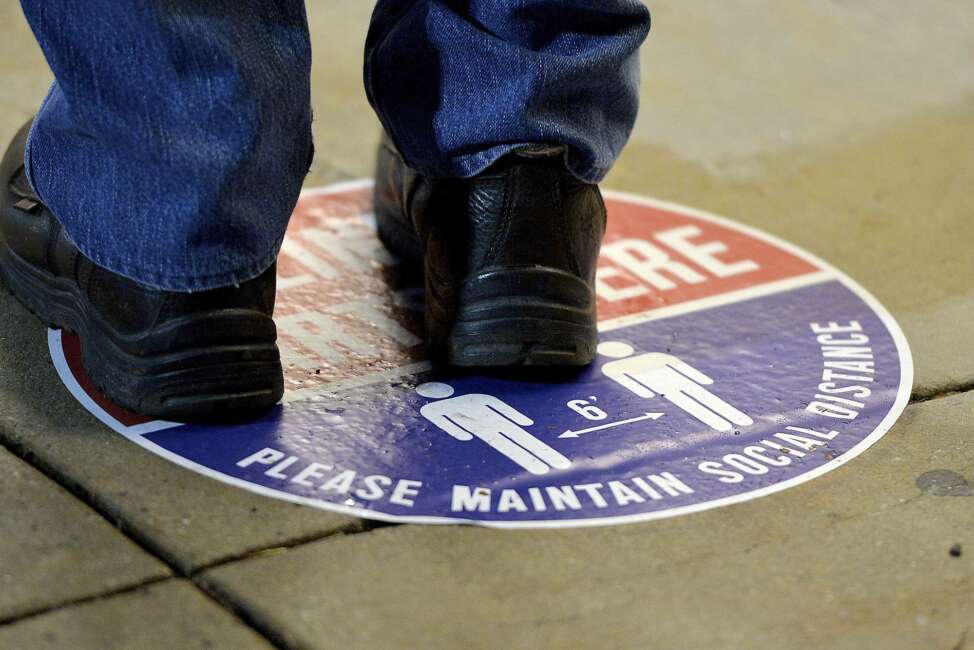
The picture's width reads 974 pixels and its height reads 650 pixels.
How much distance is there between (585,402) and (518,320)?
0.13 metres

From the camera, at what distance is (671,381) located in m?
1.74

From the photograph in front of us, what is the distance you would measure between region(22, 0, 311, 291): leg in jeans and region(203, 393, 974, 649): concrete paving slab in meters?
0.38

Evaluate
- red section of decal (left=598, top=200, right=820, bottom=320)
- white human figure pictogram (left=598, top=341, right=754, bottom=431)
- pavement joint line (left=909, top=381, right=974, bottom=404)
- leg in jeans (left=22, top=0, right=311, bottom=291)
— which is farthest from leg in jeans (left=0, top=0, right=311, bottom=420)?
pavement joint line (left=909, top=381, right=974, bottom=404)

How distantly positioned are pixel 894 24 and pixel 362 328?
2.03m

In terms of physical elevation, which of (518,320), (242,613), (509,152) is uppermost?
(509,152)

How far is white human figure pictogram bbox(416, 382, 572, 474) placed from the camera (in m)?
1.54

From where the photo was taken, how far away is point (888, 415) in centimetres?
167

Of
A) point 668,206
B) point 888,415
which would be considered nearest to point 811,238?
point 668,206

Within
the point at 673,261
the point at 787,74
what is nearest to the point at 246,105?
the point at 673,261

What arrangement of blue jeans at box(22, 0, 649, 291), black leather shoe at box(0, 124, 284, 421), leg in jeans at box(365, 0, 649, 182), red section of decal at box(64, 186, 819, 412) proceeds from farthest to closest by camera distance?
red section of decal at box(64, 186, 819, 412)
leg in jeans at box(365, 0, 649, 182)
black leather shoe at box(0, 124, 284, 421)
blue jeans at box(22, 0, 649, 291)

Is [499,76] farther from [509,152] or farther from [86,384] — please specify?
[86,384]

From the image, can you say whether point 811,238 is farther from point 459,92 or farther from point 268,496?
point 268,496

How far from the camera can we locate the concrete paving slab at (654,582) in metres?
1.25

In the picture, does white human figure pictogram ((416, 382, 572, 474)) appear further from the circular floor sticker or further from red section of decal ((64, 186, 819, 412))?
red section of decal ((64, 186, 819, 412))
